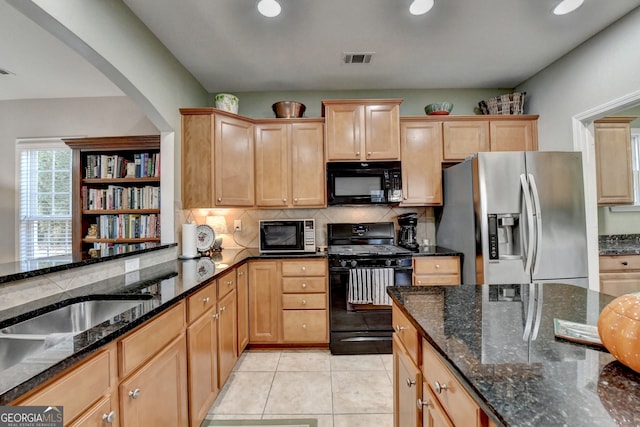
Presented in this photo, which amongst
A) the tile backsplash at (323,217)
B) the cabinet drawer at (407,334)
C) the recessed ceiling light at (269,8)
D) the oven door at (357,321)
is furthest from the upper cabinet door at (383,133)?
the cabinet drawer at (407,334)

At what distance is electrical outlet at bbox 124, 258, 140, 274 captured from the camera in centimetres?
195

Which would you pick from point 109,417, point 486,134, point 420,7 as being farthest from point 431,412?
point 486,134

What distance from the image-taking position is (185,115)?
110 inches

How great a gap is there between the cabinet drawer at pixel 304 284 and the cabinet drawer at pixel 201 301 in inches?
36.1

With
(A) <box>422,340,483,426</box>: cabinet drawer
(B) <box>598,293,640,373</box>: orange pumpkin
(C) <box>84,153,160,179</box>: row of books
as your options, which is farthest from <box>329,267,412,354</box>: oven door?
(C) <box>84,153,160,179</box>: row of books

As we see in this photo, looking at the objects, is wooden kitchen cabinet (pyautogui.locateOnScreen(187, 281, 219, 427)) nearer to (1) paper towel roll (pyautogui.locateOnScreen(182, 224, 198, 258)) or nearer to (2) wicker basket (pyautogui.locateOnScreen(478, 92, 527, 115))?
(1) paper towel roll (pyautogui.locateOnScreen(182, 224, 198, 258))

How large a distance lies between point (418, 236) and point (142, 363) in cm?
289

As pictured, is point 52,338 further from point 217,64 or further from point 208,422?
point 217,64

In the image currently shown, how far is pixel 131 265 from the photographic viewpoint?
6.56ft

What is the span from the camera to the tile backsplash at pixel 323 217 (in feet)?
11.0

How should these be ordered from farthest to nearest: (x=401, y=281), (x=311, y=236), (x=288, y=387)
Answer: (x=311, y=236) < (x=401, y=281) < (x=288, y=387)

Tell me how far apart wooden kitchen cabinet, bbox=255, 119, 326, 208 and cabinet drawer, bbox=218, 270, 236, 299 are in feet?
3.14

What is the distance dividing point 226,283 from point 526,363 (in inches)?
75.6

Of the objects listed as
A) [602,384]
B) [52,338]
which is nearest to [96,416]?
[52,338]
